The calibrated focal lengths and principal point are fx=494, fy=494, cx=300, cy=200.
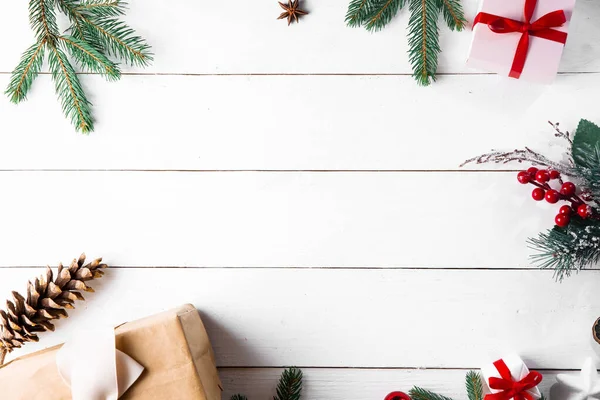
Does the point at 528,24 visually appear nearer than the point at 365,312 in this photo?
Yes

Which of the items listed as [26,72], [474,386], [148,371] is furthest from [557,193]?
[26,72]

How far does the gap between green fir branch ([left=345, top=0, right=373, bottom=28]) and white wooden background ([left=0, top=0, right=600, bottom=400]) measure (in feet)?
0.08

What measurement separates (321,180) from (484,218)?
321 millimetres

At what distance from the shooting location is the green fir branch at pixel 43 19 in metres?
0.90

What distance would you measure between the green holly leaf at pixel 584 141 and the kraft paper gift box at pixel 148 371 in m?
0.75

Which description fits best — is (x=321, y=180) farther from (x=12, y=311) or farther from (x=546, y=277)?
(x=12, y=311)

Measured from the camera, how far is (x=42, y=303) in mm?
914

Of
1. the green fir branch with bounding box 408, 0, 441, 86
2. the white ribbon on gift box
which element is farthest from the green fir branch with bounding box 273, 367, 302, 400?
the green fir branch with bounding box 408, 0, 441, 86

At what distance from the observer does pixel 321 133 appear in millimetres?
944

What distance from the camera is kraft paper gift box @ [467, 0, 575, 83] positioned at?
843mm

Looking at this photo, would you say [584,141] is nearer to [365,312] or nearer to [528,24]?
[528,24]

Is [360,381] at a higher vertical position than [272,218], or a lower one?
lower

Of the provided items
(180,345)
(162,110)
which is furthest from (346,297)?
(162,110)

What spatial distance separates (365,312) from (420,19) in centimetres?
56
